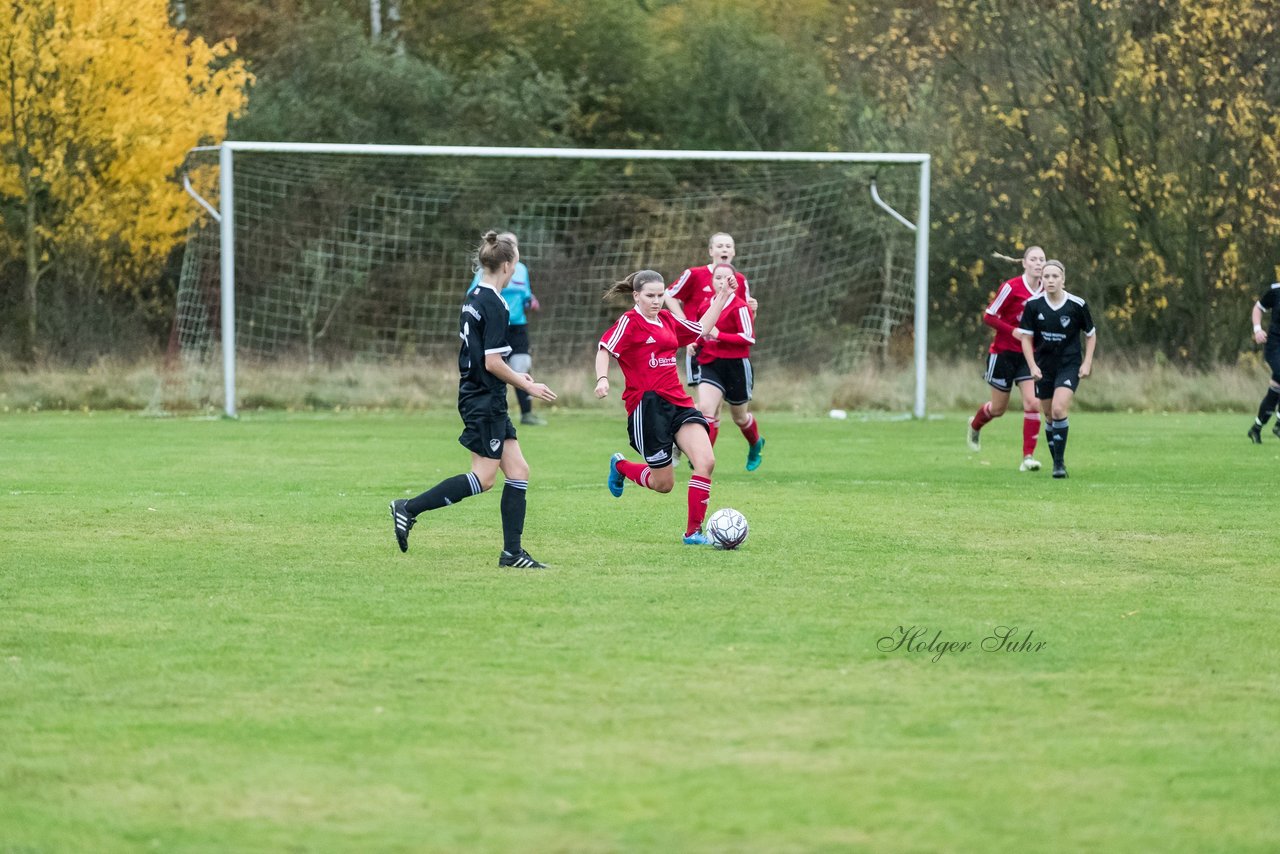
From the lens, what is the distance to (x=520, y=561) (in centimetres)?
908

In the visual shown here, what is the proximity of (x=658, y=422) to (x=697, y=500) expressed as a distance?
0.52 meters

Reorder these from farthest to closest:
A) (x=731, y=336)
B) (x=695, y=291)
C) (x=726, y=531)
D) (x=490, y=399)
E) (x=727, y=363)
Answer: (x=695, y=291)
(x=727, y=363)
(x=731, y=336)
(x=726, y=531)
(x=490, y=399)

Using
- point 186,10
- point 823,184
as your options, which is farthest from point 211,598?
point 186,10

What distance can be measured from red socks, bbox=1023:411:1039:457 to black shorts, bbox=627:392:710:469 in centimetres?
561

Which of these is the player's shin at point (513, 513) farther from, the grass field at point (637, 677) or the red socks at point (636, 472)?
the red socks at point (636, 472)

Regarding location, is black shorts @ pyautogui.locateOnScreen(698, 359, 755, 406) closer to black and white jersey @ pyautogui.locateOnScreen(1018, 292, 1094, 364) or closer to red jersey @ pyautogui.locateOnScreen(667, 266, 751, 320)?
red jersey @ pyautogui.locateOnScreen(667, 266, 751, 320)

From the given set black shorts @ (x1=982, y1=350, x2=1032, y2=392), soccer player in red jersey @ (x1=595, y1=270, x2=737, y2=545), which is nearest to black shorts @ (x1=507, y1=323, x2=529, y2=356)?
black shorts @ (x1=982, y1=350, x2=1032, y2=392)

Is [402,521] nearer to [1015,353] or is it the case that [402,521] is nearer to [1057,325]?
[1057,325]

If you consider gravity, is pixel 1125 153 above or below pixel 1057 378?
above

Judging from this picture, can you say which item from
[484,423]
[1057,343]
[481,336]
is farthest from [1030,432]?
[481,336]

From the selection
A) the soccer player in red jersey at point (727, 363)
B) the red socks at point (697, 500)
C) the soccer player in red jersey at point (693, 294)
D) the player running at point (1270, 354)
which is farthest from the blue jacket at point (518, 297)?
the red socks at point (697, 500)

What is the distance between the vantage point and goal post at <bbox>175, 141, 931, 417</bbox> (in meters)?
24.7

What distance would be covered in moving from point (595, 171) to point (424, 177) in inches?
154

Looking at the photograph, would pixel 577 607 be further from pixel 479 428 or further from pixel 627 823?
pixel 627 823
